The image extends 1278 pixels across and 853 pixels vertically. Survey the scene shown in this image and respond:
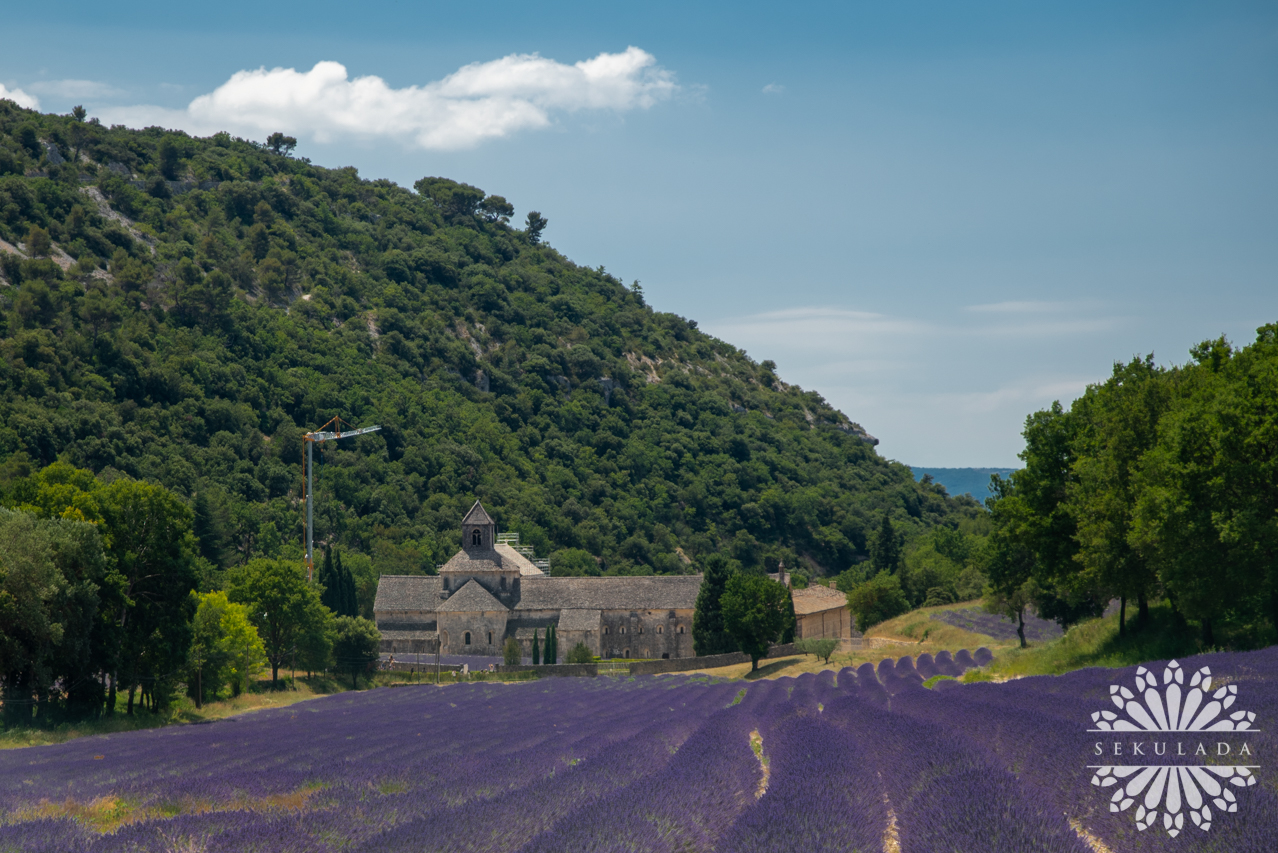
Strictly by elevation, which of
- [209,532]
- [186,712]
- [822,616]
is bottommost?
[822,616]

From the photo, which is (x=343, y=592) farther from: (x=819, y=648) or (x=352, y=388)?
(x=352, y=388)

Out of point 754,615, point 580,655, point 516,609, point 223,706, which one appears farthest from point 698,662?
point 223,706

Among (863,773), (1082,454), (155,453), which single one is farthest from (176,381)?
(863,773)

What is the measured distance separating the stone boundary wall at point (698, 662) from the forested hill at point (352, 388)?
3873 cm

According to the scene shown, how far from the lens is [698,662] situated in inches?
2736

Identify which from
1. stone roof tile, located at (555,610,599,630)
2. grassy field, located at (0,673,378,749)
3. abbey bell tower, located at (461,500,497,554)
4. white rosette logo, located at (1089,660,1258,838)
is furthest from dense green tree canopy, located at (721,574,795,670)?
white rosette logo, located at (1089,660,1258,838)

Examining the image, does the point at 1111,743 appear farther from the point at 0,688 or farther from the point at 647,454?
the point at 647,454

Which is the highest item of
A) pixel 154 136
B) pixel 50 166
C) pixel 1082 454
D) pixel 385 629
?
pixel 154 136

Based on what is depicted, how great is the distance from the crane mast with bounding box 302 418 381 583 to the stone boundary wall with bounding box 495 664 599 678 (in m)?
28.1

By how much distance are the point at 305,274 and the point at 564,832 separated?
157 m

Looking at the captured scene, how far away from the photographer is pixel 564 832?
938 centimetres

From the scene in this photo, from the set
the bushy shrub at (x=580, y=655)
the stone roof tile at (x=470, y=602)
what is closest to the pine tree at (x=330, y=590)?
the stone roof tile at (x=470, y=602)

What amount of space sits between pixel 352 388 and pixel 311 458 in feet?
76.4

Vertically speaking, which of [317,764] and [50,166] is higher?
[50,166]
